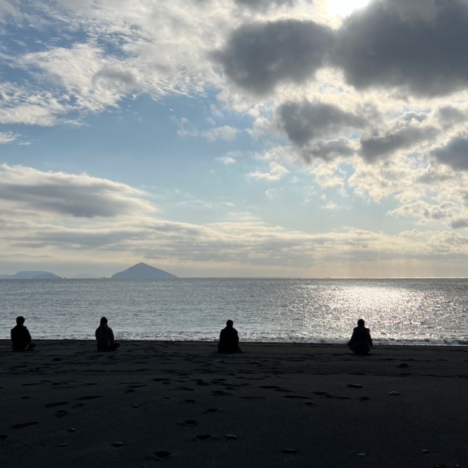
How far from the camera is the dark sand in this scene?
19.3 ft

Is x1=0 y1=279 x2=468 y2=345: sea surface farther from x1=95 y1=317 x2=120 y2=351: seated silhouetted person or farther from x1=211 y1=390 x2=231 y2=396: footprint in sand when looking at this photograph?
x1=211 y1=390 x2=231 y2=396: footprint in sand

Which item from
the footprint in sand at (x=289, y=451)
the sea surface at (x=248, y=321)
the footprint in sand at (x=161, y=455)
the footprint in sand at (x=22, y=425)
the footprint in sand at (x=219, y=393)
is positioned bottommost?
the sea surface at (x=248, y=321)

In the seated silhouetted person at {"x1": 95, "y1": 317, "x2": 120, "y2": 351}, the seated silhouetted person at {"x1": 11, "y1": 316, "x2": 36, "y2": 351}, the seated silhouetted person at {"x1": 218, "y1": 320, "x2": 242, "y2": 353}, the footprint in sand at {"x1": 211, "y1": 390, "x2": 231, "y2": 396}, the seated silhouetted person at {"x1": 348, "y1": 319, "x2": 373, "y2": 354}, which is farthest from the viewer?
the seated silhouetted person at {"x1": 95, "y1": 317, "x2": 120, "y2": 351}

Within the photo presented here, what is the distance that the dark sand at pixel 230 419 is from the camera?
5883 millimetres

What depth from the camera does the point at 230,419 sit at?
7391 millimetres

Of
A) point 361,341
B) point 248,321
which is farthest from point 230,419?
point 248,321

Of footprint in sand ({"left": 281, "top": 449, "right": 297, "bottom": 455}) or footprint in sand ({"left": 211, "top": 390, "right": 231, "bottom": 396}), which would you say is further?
footprint in sand ({"left": 211, "top": 390, "right": 231, "bottom": 396})

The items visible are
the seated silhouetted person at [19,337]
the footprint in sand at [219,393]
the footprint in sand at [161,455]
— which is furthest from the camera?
the seated silhouetted person at [19,337]

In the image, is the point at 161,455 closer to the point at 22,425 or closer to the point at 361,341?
the point at 22,425

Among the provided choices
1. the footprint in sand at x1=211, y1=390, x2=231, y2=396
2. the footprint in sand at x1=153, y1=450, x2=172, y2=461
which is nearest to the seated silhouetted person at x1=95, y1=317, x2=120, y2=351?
the footprint in sand at x1=211, y1=390, x2=231, y2=396

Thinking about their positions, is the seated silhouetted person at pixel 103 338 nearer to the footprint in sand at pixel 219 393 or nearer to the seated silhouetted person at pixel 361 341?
the seated silhouetted person at pixel 361 341

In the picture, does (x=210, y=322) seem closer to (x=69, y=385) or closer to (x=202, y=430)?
(x=69, y=385)

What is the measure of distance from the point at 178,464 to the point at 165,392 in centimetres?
372

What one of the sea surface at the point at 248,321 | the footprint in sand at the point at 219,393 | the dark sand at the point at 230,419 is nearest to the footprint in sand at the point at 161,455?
the dark sand at the point at 230,419
